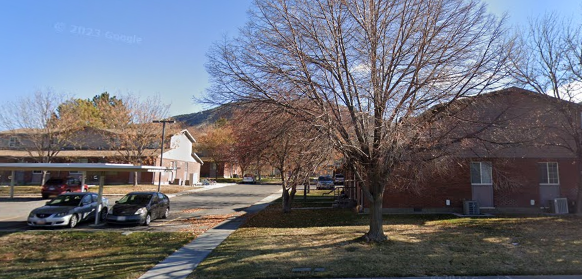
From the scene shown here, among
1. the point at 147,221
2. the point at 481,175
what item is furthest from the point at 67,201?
the point at 481,175

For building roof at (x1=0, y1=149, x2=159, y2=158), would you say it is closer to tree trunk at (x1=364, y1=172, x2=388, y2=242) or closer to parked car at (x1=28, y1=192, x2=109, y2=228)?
parked car at (x1=28, y1=192, x2=109, y2=228)

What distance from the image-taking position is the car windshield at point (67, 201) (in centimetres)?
1512

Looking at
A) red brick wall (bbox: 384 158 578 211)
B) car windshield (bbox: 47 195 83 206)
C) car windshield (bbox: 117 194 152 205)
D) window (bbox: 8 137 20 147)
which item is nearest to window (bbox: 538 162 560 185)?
red brick wall (bbox: 384 158 578 211)

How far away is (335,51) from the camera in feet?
32.7

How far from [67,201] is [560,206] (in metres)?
23.0

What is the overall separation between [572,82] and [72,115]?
38446 mm

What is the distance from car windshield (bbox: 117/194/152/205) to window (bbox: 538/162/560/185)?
63.7 feet

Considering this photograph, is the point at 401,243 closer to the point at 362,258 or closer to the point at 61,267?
the point at 362,258

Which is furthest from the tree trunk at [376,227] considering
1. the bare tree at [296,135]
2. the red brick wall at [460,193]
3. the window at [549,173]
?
the window at [549,173]

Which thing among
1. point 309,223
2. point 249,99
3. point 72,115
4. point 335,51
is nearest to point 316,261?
point 249,99

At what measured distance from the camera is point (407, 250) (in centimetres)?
910

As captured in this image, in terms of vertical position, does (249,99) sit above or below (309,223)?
above

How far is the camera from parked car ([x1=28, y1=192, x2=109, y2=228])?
13820 mm

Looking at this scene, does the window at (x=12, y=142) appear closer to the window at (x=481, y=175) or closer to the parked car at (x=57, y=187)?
the parked car at (x=57, y=187)
